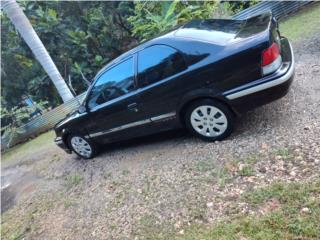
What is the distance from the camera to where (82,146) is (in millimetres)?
6395

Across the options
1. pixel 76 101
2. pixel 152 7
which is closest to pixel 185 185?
pixel 76 101

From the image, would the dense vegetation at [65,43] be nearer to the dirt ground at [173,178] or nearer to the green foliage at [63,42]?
the green foliage at [63,42]

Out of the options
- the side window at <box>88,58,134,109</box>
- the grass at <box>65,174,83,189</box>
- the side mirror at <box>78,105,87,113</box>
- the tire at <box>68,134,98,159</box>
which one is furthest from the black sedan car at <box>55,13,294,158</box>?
the grass at <box>65,174,83,189</box>

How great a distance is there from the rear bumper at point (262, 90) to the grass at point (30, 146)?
239 inches

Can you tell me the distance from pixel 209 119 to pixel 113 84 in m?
1.71

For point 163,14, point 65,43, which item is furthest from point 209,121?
point 65,43

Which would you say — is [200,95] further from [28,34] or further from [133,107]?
[28,34]

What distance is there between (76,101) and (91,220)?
19.6ft

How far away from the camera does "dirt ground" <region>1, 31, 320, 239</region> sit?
382 cm

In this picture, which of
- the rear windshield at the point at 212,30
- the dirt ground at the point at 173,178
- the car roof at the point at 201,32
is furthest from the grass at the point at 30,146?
the rear windshield at the point at 212,30

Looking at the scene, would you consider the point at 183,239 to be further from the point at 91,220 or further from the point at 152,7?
the point at 152,7

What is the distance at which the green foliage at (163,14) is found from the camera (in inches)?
398

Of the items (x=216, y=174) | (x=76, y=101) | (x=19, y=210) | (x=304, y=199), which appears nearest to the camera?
(x=304, y=199)

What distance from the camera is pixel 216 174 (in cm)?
421
